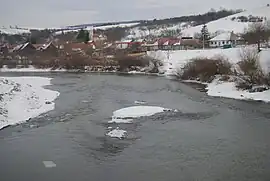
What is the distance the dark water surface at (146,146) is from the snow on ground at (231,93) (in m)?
2.56

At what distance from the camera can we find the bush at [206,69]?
3157 cm

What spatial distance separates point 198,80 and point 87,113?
57.0ft

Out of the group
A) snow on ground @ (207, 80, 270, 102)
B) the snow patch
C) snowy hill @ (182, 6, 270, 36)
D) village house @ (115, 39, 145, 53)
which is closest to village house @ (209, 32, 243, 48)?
village house @ (115, 39, 145, 53)

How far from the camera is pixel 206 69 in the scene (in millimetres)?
33156

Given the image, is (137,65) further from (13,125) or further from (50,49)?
(13,125)

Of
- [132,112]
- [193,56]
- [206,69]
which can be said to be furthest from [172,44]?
[132,112]

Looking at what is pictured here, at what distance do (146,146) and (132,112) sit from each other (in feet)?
19.6

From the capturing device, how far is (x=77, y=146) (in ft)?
41.3

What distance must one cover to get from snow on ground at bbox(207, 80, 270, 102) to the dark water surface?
2.56 meters

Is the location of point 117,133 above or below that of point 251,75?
below

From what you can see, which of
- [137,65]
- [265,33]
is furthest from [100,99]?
[265,33]

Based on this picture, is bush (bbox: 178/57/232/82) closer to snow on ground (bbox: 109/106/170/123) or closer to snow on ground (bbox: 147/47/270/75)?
snow on ground (bbox: 147/47/270/75)

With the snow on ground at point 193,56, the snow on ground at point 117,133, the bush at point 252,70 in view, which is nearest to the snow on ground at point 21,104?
the snow on ground at point 117,133

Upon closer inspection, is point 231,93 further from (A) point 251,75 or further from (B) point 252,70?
(B) point 252,70
